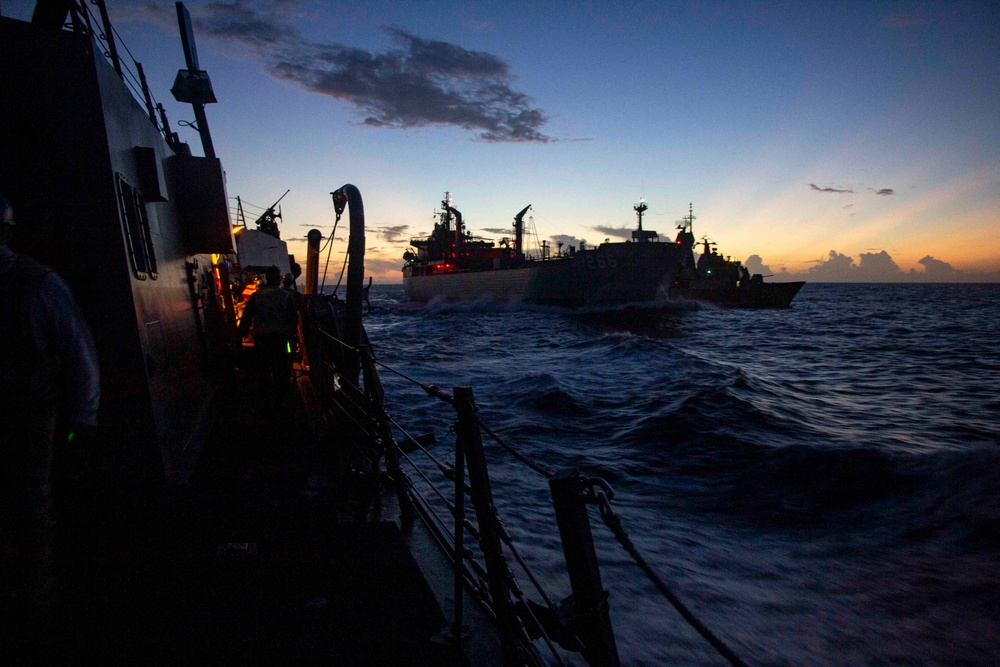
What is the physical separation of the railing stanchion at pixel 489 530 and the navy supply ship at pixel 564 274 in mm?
41268

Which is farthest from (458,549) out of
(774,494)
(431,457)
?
(774,494)

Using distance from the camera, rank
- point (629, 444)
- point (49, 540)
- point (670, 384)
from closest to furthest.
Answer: point (49, 540) < point (629, 444) < point (670, 384)

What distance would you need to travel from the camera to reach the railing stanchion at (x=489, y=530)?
2.23 metres

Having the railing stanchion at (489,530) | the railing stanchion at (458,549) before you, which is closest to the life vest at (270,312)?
the railing stanchion at (458,549)

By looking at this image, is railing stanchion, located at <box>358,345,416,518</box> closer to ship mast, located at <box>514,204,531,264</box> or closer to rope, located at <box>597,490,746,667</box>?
rope, located at <box>597,490,746,667</box>

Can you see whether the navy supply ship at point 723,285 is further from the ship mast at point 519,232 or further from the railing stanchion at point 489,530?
the railing stanchion at point 489,530

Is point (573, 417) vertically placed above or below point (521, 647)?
below

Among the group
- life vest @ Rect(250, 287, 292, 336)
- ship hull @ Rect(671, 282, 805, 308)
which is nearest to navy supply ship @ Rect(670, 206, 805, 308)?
ship hull @ Rect(671, 282, 805, 308)

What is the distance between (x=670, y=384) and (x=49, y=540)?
49.3ft

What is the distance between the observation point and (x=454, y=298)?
5738cm

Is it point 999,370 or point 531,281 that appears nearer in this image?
point 999,370

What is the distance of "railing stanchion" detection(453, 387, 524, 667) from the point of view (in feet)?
7.33

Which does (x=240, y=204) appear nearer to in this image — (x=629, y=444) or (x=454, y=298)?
(x=629, y=444)

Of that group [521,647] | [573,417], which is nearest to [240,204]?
[573,417]
